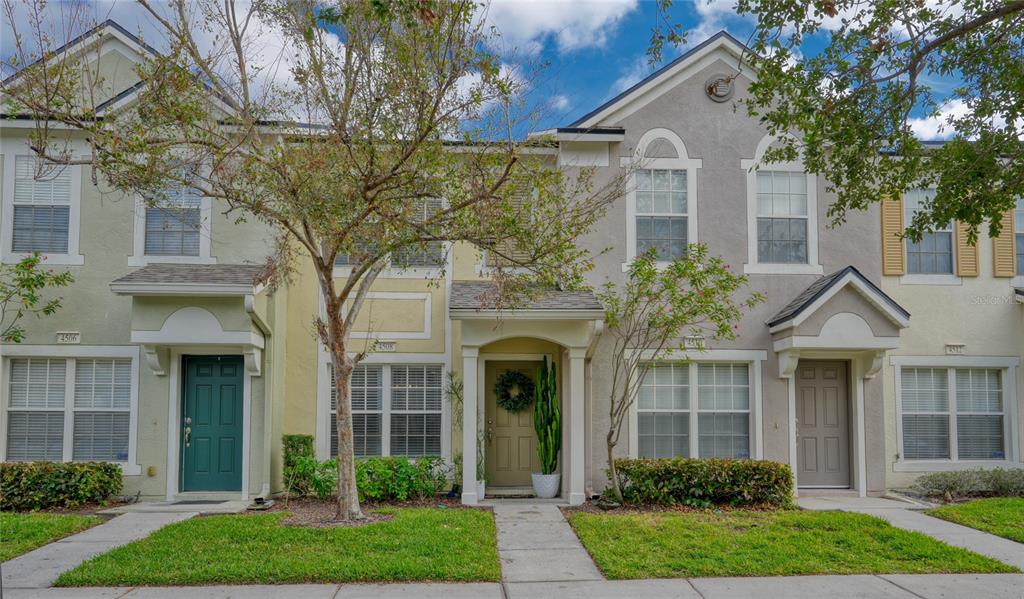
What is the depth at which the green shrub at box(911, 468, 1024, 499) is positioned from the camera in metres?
12.5

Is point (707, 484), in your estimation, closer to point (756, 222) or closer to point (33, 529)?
point (756, 222)

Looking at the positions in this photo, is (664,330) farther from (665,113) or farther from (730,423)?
(665,113)

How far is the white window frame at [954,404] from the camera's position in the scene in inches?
530

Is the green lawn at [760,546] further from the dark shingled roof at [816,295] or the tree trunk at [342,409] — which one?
the dark shingled roof at [816,295]

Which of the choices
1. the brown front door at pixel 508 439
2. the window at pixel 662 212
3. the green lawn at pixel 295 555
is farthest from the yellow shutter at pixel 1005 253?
the green lawn at pixel 295 555

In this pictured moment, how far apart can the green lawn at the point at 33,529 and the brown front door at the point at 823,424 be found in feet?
35.1

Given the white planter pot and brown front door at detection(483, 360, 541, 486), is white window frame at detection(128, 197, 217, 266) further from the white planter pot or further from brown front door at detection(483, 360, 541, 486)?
the white planter pot

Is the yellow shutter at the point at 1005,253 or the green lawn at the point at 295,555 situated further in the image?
the yellow shutter at the point at 1005,253

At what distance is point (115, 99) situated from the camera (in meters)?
11.0

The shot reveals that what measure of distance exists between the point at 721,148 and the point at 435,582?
878cm

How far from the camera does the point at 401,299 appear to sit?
13289 millimetres

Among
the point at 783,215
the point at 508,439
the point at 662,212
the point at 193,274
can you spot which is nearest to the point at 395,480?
the point at 508,439

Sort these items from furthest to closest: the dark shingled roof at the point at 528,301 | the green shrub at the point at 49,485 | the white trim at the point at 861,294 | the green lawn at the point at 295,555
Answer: the white trim at the point at 861,294 → the dark shingled roof at the point at 528,301 → the green shrub at the point at 49,485 → the green lawn at the point at 295,555

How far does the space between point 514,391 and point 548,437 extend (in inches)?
44.7
